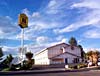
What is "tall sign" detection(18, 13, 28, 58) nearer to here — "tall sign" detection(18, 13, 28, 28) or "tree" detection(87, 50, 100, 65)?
"tall sign" detection(18, 13, 28, 28)

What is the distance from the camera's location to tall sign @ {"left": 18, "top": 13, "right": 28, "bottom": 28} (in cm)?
4955

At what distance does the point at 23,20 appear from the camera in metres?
50.8

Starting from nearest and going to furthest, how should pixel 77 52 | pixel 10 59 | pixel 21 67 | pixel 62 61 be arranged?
1. pixel 21 67
2. pixel 10 59
3. pixel 62 61
4. pixel 77 52

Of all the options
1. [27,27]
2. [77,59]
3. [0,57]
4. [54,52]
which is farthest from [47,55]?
[27,27]

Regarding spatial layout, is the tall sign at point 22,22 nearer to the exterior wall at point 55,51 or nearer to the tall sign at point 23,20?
the tall sign at point 23,20

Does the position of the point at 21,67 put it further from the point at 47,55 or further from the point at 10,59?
the point at 47,55

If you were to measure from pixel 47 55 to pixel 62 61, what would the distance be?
5.34m

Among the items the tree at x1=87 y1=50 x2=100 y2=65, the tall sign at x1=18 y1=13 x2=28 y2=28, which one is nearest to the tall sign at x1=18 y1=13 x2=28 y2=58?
the tall sign at x1=18 y1=13 x2=28 y2=28

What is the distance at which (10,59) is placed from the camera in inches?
2494

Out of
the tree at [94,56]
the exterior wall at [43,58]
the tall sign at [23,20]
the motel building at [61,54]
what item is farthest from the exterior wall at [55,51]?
the tall sign at [23,20]

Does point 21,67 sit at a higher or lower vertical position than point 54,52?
lower

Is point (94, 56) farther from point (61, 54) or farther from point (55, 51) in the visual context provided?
point (55, 51)

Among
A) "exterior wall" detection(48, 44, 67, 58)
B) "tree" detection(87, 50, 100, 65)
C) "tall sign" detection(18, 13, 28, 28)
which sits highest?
"tall sign" detection(18, 13, 28, 28)

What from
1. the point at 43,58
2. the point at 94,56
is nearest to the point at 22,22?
the point at 94,56
